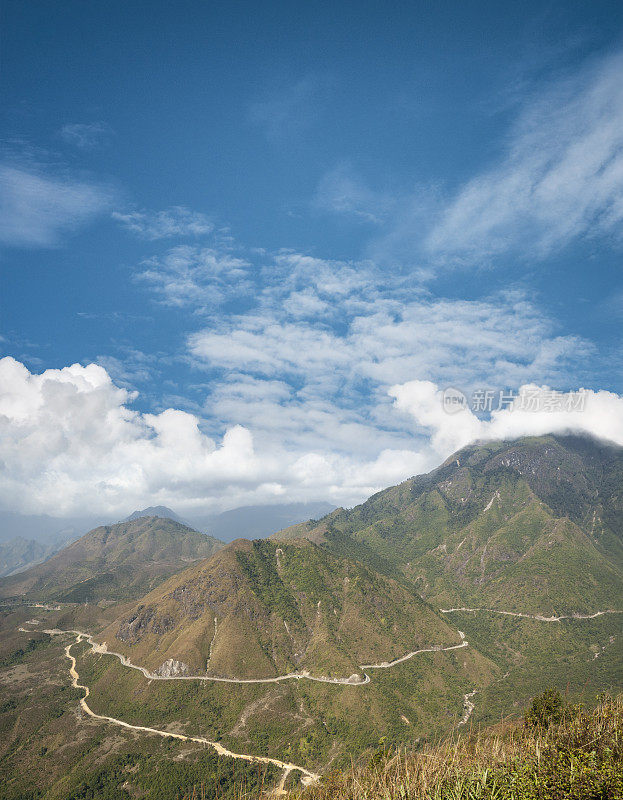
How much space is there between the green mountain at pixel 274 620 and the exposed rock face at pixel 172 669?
16.8 inches

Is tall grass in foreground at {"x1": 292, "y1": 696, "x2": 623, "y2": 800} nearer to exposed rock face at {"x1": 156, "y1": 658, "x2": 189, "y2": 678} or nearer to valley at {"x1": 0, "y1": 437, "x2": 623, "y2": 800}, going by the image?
valley at {"x1": 0, "y1": 437, "x2": 623, "y2": 800}

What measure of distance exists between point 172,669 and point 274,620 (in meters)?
42.3

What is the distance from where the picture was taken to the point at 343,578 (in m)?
189

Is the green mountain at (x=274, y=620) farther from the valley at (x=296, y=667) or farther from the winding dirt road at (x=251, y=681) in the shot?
the winding dirt road at (x=251, y=681)

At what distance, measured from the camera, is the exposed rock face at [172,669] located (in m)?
137

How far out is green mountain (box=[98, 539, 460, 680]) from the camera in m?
143

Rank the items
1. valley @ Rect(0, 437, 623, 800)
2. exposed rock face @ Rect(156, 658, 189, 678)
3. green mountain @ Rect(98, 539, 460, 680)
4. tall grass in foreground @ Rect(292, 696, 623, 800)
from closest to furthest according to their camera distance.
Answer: tall grass in foreground @ Rect(292, 696, 623, 800)
valley @ Rect(0, 437, 623, 800)
exposed rock face @ Rect(156, 658, 189, 678)
green mountain @ Rect(98, 539, 460, 680)

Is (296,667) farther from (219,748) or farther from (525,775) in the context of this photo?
(525,775)

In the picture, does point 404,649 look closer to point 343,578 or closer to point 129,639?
point 343,578

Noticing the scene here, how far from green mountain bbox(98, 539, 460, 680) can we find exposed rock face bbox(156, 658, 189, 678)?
426 mm

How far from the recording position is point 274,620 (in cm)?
16262

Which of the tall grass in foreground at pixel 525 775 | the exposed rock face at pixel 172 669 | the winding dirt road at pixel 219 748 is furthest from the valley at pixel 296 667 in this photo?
the tall grass in foreground at pixel 525 775

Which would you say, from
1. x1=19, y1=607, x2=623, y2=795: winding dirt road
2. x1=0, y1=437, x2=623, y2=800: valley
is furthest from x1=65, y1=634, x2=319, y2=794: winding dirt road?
x1=0, y1=437, x2=623, y2=800: valley

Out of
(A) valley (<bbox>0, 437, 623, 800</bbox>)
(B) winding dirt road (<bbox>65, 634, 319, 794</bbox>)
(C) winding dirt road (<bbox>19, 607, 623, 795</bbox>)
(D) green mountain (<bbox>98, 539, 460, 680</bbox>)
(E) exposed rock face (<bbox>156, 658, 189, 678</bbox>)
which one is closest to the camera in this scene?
(B) winding dirt road (<bbox>65, 634, 319, 794</bbox>)
